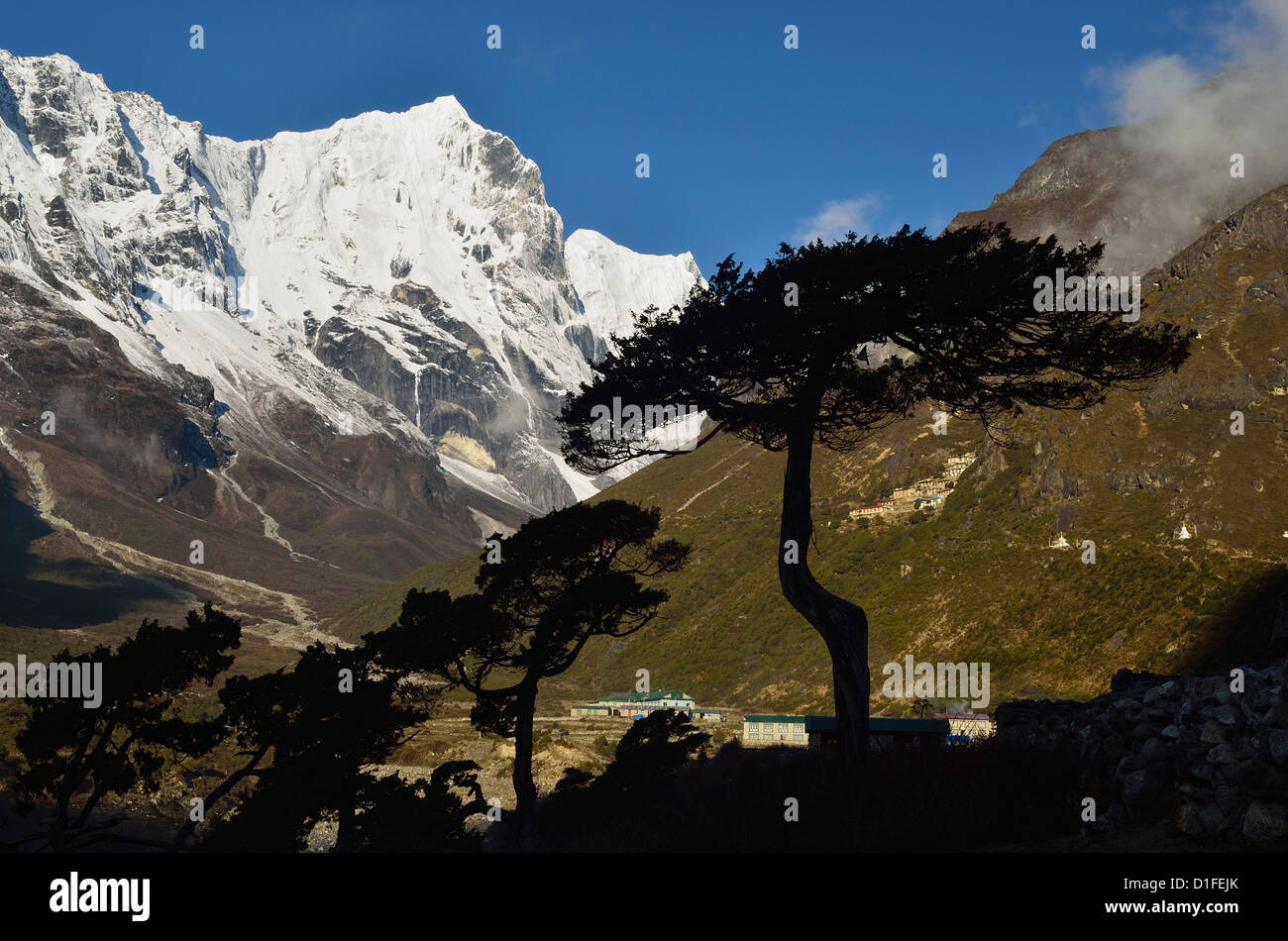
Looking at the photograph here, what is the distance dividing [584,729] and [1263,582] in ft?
156

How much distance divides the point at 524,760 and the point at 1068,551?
217 feet

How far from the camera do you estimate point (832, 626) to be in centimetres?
1766

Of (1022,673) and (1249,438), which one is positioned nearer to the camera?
(1022,673)

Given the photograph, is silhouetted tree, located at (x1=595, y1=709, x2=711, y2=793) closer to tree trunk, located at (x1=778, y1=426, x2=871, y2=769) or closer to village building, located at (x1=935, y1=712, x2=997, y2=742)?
tree trunk, located at (x1=778, y1=426, x2=871, y2=769)

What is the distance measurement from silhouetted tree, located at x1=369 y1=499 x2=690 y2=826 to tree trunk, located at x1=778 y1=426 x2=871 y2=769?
28.7 ft

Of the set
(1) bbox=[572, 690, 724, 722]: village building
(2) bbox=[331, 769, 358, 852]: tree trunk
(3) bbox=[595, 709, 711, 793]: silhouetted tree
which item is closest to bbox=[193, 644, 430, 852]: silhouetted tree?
(2) bbox=[331, 769, 358, 852]: tree trunk

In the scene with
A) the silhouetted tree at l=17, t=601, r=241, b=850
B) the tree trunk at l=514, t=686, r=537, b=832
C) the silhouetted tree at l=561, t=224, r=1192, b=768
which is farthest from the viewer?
the tree trunk at l=514, t=686, r=537, b=832

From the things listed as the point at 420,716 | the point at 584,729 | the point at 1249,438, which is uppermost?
the point at 1249,438

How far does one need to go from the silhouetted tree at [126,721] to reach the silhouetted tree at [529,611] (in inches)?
183

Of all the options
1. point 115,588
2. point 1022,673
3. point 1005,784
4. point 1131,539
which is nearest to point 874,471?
point 1131,539

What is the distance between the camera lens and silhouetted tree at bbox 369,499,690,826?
83.8 feet

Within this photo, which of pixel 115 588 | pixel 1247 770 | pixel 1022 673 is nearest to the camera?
pixel 1247 770
